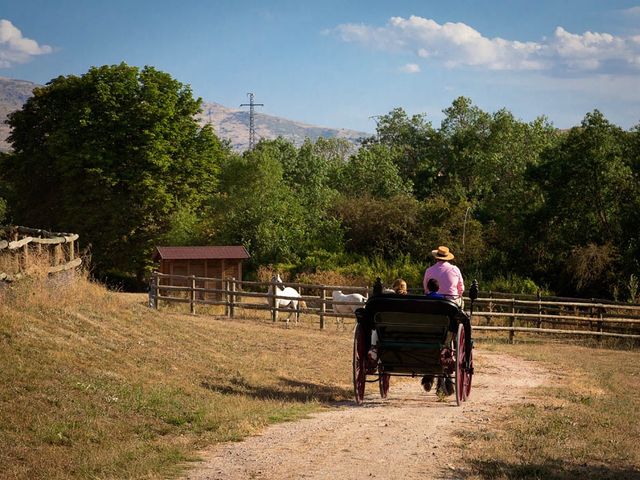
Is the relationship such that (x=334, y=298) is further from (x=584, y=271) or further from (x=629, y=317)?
(x=584, y=271)

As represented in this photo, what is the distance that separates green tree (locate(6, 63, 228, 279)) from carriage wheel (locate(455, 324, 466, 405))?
3866cm

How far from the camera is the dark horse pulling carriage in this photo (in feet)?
41.4

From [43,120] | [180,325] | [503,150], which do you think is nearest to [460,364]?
[180,325]

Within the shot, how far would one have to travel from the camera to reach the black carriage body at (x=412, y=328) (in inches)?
496

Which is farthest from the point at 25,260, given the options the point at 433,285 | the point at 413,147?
the point at 413,147

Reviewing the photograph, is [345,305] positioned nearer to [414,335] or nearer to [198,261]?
[198,261]

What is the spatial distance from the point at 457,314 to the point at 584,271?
25.9 metres

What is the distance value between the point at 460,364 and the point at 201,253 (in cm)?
2713

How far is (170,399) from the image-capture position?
1256 centimetres

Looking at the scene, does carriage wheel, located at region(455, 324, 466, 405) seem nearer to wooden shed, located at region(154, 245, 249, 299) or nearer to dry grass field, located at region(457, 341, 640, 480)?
dry grass field, located at region(457, 341, 640, 480)

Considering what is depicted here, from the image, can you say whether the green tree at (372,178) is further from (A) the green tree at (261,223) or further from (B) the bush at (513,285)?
(B) the bush at (513,285)

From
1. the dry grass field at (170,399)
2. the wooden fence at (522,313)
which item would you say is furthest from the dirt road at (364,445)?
the wooden fence at (522,313)

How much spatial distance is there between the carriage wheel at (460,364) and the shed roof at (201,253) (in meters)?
26.3

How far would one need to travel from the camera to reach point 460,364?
13125 millimetres
